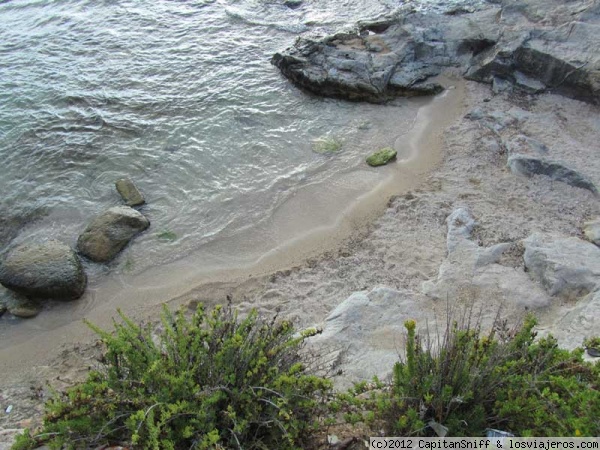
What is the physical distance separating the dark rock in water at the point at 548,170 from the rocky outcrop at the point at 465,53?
2619mm

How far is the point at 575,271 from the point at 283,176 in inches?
183

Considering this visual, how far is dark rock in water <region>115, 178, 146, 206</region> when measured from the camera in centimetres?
789

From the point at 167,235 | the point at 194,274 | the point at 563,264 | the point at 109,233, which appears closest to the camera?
the point at 563,264

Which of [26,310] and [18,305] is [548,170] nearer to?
[26,310]

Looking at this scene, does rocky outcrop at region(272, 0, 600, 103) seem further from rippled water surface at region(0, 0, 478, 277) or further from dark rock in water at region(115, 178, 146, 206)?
dark rock in water at region(115, 178, 146, 206)

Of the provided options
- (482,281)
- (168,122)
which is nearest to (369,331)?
(482,281)

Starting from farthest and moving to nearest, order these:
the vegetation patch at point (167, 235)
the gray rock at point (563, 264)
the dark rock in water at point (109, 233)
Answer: the vegetation patch at point (167, 235) → the dark rock in water at point (109, 233) → the gray rock at point (563, 264)

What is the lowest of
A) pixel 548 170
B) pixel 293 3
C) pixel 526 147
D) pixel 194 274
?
pixel 194 274

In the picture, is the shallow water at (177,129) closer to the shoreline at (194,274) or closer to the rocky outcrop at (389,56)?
the shoreline at (194,274)

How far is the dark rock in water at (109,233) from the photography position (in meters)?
6.90

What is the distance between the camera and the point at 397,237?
265 inches

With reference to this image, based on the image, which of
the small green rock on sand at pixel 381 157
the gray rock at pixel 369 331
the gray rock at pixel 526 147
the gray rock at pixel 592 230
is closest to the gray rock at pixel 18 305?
the gray rock at pixel 369 331

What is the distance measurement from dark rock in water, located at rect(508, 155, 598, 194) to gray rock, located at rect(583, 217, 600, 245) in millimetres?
798

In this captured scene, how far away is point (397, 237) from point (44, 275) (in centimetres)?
471
